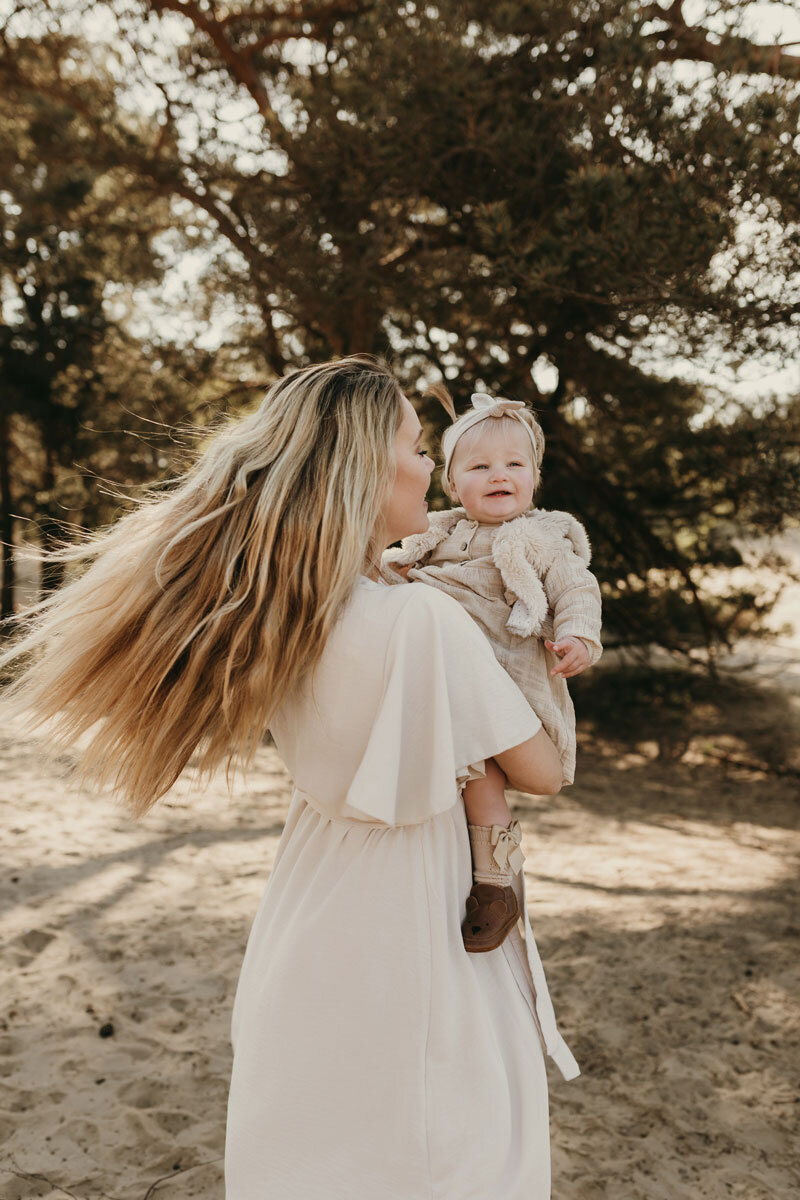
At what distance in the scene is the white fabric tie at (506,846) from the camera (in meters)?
1.65

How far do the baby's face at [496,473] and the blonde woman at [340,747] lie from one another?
40 cm

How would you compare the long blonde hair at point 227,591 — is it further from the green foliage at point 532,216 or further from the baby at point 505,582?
the green foliage at point 532,216

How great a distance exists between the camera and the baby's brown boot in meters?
1.55

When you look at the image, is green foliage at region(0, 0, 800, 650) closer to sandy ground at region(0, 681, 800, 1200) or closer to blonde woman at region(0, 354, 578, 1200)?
sandy ground at region(0, 681, 800, 1200)

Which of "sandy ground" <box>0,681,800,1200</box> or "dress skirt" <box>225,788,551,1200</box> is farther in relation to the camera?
"sandy ground" <box>0,681,800,1200</box>

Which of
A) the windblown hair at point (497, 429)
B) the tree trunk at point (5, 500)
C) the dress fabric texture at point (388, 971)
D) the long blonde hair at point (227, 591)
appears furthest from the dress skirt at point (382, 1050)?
the tree trunk at point (5, 500)

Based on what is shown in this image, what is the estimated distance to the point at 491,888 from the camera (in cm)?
161

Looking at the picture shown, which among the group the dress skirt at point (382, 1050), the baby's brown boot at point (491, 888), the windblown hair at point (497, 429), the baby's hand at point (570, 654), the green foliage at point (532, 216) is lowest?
the dress skirt at point (382, 1050)

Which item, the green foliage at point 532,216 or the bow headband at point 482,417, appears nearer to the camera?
the bow headband at point 482,417

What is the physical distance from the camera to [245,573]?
149cm

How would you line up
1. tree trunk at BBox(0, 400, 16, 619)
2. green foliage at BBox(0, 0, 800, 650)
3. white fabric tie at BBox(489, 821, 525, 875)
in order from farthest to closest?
1. tree trunk at BBox(0, 400, 16, 619)
2. green foliage at BBox(0, 0, 800, 650)
3. white fabric tie at BBox(489, 821, 525, 875)

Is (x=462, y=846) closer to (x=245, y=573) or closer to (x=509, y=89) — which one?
(x=245, y=573)

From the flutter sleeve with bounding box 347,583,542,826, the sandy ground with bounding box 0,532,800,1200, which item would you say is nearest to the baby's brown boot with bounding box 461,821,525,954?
the flutter sleeve with bounding box 347,583,542,826

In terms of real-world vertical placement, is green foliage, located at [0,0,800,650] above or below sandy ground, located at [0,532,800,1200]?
above
